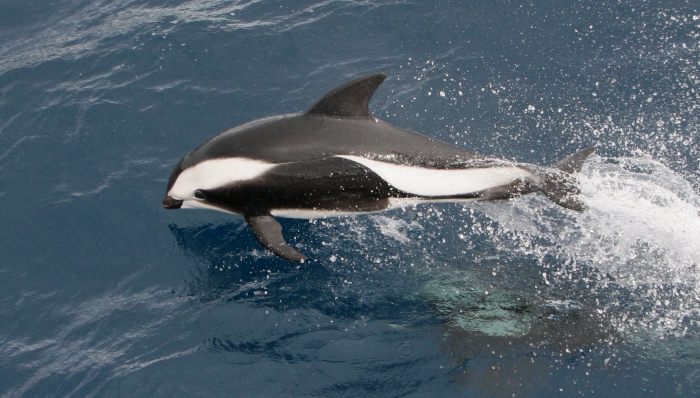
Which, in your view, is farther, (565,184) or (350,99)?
(565,184)

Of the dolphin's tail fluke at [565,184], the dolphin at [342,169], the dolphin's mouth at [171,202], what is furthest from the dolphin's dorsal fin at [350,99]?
the dolphin's tail fluke at [565,184]

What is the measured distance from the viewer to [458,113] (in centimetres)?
1397

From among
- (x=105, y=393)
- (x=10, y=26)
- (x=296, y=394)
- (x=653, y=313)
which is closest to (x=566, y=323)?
(x=653, y=313)

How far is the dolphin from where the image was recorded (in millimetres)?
10328

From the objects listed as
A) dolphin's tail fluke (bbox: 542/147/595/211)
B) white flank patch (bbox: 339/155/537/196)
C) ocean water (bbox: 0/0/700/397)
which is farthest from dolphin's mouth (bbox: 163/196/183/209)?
dolphin's tail fluke (bbox: 542/147/595/211)

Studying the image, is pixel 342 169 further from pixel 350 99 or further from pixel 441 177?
pixel 441 177

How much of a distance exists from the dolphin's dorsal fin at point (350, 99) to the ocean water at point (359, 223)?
2.39m

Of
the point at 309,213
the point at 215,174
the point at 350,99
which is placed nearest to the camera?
the point at 350,99

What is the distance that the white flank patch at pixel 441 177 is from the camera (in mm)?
10430

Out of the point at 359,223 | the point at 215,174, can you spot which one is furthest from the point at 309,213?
the point at 215,174

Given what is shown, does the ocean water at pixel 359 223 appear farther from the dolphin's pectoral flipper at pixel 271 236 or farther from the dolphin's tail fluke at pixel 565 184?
the dolphin's tail fluke at pixel 565 184

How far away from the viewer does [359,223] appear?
1202 cm

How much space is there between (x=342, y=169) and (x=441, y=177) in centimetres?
153

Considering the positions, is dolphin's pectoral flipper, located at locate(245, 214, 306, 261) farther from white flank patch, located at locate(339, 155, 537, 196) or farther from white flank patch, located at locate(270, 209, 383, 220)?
white flank patch, located at locate(339, 155, 537, 196)
